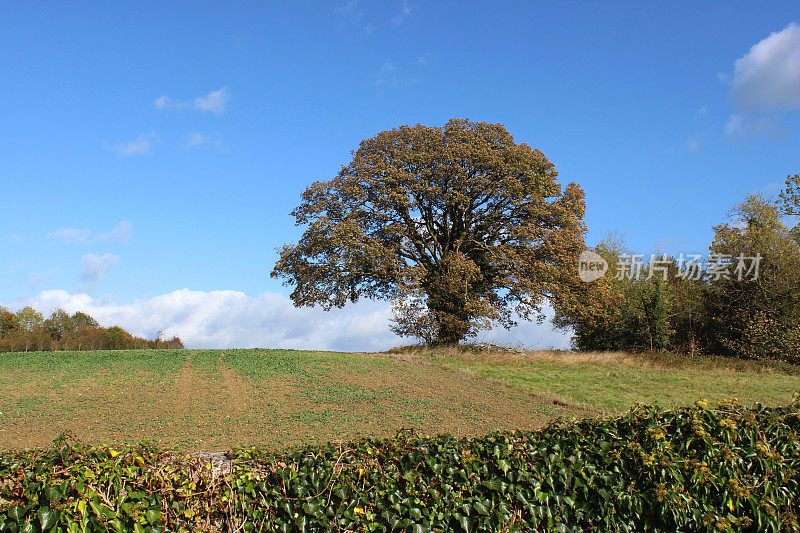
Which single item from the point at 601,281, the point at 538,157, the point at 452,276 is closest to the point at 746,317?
the point at 601,281

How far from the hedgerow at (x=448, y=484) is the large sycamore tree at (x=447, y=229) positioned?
18165mm

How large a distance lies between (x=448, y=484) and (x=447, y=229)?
2233 centimetres

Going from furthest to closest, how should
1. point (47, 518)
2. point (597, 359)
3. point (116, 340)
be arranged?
point (116, 340), point (597, 359), point (47, 518)

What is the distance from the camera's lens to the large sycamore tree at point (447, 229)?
24.3m

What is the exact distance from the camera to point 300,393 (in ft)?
50.5

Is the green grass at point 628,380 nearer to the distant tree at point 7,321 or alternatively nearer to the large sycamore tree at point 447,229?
the large sycamore tree at point 447,229

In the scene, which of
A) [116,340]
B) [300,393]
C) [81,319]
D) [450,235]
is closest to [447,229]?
[450,235]

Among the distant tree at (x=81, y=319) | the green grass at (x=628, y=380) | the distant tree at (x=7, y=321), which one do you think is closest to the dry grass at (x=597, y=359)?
the green grass at (x=628, y=380)

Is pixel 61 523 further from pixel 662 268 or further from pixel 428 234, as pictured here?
pixel 662 268

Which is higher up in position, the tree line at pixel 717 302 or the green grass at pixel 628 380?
the tree line at pixel 717 302

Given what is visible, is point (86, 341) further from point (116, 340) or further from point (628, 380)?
point (628, 380)

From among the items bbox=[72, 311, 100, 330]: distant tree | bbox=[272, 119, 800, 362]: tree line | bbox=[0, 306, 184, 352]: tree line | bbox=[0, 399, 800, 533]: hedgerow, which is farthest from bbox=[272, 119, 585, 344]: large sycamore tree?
bbox=[72, 311, 100, 330]: distant tree

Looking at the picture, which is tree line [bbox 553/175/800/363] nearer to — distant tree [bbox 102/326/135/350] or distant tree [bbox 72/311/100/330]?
distant tree [bbox 102/326/135/350]

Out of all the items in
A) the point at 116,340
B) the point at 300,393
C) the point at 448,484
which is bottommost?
the point at 300,393
